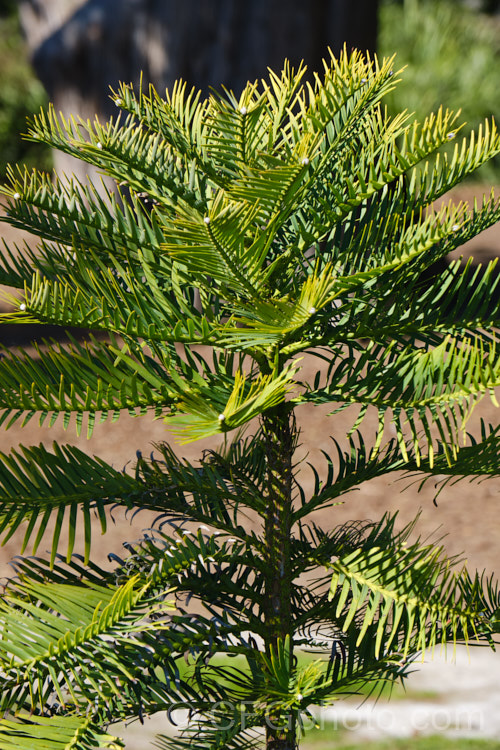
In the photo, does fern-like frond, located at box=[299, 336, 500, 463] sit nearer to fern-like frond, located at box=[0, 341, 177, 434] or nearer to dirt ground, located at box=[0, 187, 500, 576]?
fern-like frond, located at box=[0, 341, 177, 434]

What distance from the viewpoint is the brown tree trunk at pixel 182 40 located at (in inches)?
257

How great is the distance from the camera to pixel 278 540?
1720mm

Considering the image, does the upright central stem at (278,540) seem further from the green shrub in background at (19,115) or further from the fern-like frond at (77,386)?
the green shrub in background at (19,115)

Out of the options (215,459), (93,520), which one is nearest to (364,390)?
(215,459)

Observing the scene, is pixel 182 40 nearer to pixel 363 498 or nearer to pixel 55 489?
pixel 363 498

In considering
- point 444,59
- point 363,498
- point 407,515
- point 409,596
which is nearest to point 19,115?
point 444,59

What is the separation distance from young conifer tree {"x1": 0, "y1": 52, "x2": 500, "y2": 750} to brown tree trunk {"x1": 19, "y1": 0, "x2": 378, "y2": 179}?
16.8ft

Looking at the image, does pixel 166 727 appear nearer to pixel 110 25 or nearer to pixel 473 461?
pixel 473 461

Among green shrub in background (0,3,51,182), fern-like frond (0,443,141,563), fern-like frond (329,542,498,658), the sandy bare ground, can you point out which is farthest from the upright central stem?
green shrub in background (0,3,51,182)

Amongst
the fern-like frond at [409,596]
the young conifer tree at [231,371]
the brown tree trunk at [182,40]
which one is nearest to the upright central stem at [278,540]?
the young conifer tree at [231,371]

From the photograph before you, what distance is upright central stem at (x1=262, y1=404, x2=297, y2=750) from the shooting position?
1.71m

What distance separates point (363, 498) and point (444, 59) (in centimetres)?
981

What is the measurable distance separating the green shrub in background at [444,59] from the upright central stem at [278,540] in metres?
9.40

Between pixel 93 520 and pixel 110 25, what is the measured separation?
424cm
